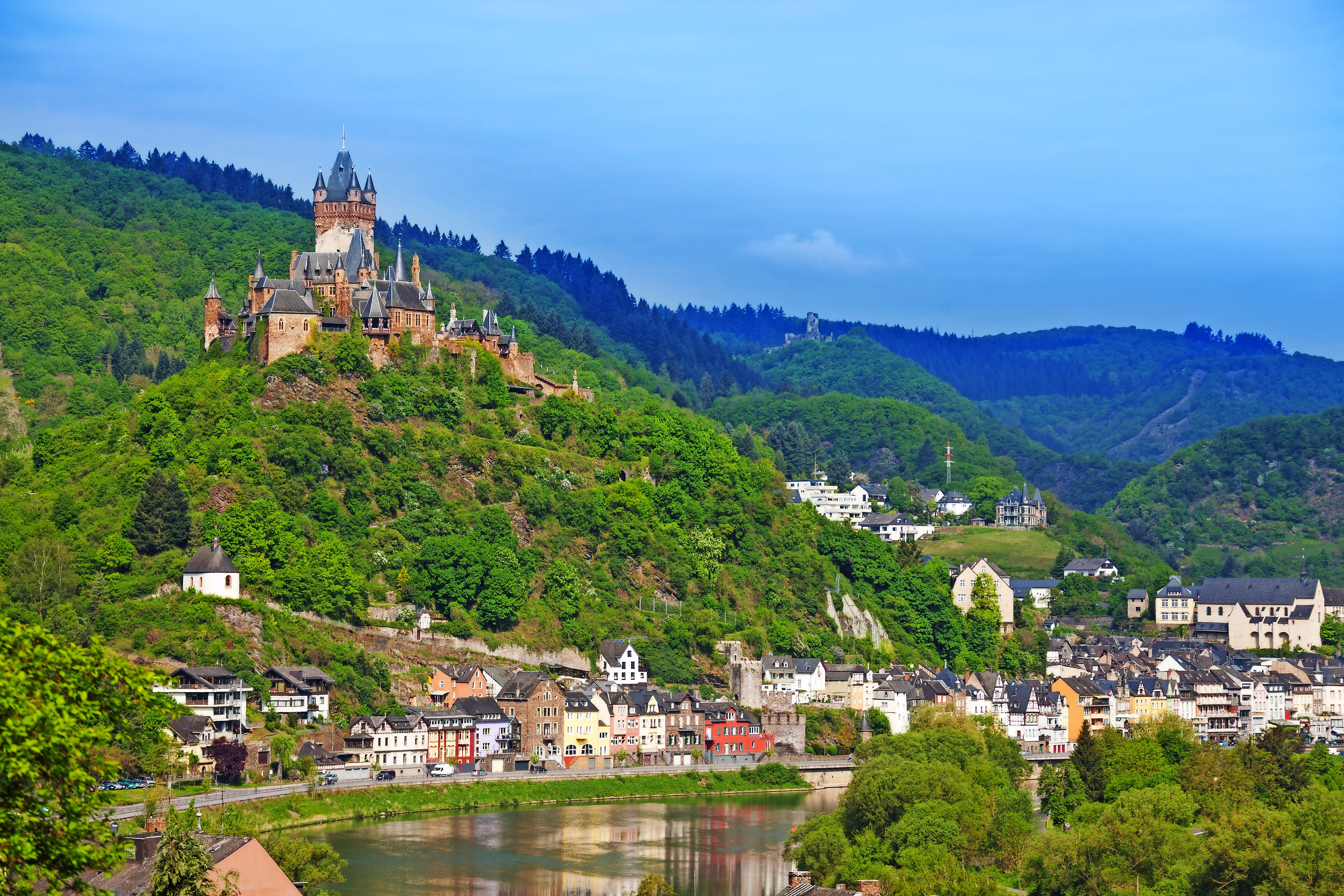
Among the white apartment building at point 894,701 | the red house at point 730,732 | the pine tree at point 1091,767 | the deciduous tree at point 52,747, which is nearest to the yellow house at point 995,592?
the white apartment building at point 894,701

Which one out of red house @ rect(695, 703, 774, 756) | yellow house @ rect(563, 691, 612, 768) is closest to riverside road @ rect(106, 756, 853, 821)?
red house @ rect(695, 703, 774, 756)

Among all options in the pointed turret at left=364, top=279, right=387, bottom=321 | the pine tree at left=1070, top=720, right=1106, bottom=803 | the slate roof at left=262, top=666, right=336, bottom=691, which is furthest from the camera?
the pointed turret at left=364, top=279, right=387, bottom=321

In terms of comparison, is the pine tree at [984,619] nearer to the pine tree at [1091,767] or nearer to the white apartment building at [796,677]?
the white apartment building at [796,677]

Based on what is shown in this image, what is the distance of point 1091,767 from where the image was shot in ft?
242

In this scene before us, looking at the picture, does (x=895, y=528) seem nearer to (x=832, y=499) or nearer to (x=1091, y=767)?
(x=832, y=499)

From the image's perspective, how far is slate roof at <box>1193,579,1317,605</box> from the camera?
5128 inches

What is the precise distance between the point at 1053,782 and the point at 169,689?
118 ft

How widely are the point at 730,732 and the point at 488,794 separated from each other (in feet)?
62.1

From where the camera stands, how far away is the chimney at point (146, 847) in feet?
131

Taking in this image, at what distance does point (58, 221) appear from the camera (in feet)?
550

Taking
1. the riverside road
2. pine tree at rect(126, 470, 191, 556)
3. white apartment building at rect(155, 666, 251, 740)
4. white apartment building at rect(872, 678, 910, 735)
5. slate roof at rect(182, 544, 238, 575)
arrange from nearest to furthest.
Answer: the riverside road < white apartment building at rect(155, 666, 251, 740) < slate roof at rect(182, 544, 238, 575) < pine tree at rect(126, 470, 191, 556) < white apartment building at rect(872, 678, 910, 735)

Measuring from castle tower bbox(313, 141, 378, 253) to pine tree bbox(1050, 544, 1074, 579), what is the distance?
2659 inches

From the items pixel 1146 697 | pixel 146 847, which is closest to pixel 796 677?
pixel 1146 697

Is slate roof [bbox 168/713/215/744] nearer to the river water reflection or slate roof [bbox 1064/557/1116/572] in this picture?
the river water reflection
